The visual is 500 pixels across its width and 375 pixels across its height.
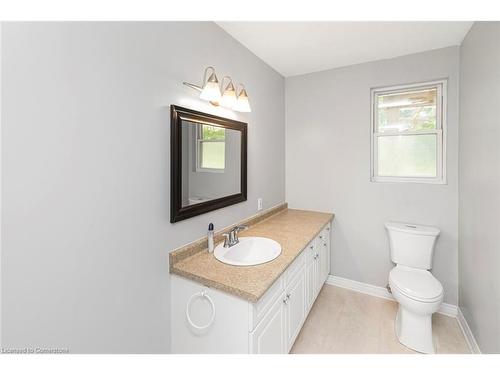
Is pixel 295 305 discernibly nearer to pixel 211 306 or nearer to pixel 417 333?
pixel 211 306

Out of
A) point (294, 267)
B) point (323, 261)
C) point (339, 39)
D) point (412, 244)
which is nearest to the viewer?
point (294, 267)

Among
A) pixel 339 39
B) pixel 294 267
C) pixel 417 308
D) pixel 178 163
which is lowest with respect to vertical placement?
pixel 417 308

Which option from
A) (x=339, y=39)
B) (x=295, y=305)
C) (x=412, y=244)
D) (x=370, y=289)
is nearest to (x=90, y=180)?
(x=295, y=305)

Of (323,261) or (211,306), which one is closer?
(211,306)

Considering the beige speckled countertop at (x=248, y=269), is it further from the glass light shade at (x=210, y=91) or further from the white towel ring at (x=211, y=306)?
the glass light shade at (x=210, y=91)

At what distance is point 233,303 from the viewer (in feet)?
3.86

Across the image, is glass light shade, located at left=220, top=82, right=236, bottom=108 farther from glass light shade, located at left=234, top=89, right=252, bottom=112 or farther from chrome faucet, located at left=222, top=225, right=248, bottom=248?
chrome faucet, located at left=222, top=225, right=248, bottom=248

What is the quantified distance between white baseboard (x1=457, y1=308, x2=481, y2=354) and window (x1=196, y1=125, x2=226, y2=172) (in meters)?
2.20

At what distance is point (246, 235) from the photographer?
6.34 ft

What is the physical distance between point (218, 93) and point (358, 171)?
168 centimetres

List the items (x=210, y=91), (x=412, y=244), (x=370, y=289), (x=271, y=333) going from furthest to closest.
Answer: (x=370, y=289) < (x=412, y=244) < (x=210, y=91) < (x=271, y=333)

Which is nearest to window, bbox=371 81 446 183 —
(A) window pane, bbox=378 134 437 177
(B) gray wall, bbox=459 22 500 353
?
(A) window pane, bbox=378 134 437 177

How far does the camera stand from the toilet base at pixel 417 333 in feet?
5.71

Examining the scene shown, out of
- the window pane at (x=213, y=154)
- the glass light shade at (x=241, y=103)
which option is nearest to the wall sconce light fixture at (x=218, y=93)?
the glass light shade at (x=241, y=103)
